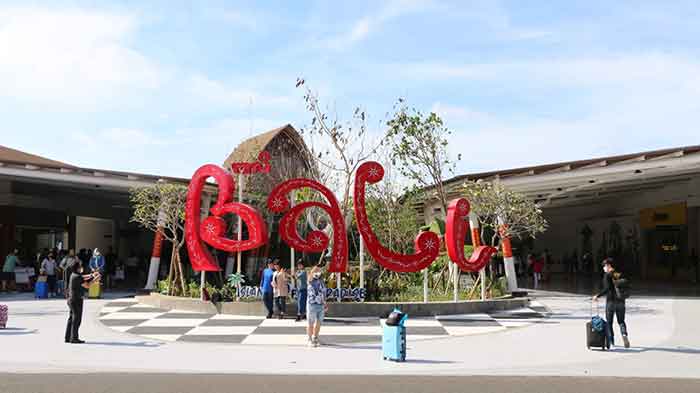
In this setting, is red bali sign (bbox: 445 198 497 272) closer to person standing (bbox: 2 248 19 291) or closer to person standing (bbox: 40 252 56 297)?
person standing (bbox: 40 252 56 297)

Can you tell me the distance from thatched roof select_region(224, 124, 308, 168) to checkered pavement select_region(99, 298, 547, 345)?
12136 millimetres

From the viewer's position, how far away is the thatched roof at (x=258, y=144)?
1164 inches

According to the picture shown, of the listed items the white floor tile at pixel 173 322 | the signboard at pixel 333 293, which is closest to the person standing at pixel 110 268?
the signboard at pixel 333 293

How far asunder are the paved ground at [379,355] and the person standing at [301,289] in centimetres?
340

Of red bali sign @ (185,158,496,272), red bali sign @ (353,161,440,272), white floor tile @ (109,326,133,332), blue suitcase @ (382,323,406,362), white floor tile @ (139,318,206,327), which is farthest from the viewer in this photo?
red bali sign @ (185,158,496,272)

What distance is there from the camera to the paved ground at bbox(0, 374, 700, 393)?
8047mm

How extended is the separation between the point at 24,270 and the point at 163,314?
10.2 m

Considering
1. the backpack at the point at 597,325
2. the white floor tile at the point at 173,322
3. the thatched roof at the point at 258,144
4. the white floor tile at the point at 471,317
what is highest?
the thatched roof at the point at 258,144

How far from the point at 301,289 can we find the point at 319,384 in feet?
22.2

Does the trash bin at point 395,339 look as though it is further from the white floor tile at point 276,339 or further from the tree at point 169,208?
the tree at point 169,208

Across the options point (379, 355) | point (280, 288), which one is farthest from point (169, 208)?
point (379, 355)

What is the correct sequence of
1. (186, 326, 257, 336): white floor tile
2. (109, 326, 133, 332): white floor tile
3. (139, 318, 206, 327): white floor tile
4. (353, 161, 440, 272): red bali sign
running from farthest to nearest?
(353, 161, 440, 272): red bali sign, (139, 318, 206, 327): white floor tile, (109, 326, 133, 332): white floor tile, (186, 326, 257, 336): white floor tile

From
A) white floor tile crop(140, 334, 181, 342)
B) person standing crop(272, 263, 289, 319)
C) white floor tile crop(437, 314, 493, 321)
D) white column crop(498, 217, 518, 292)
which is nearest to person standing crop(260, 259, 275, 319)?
person standing crop(272, 263, 289, 319)

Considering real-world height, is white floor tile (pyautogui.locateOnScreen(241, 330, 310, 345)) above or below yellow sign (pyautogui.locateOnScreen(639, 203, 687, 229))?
below
